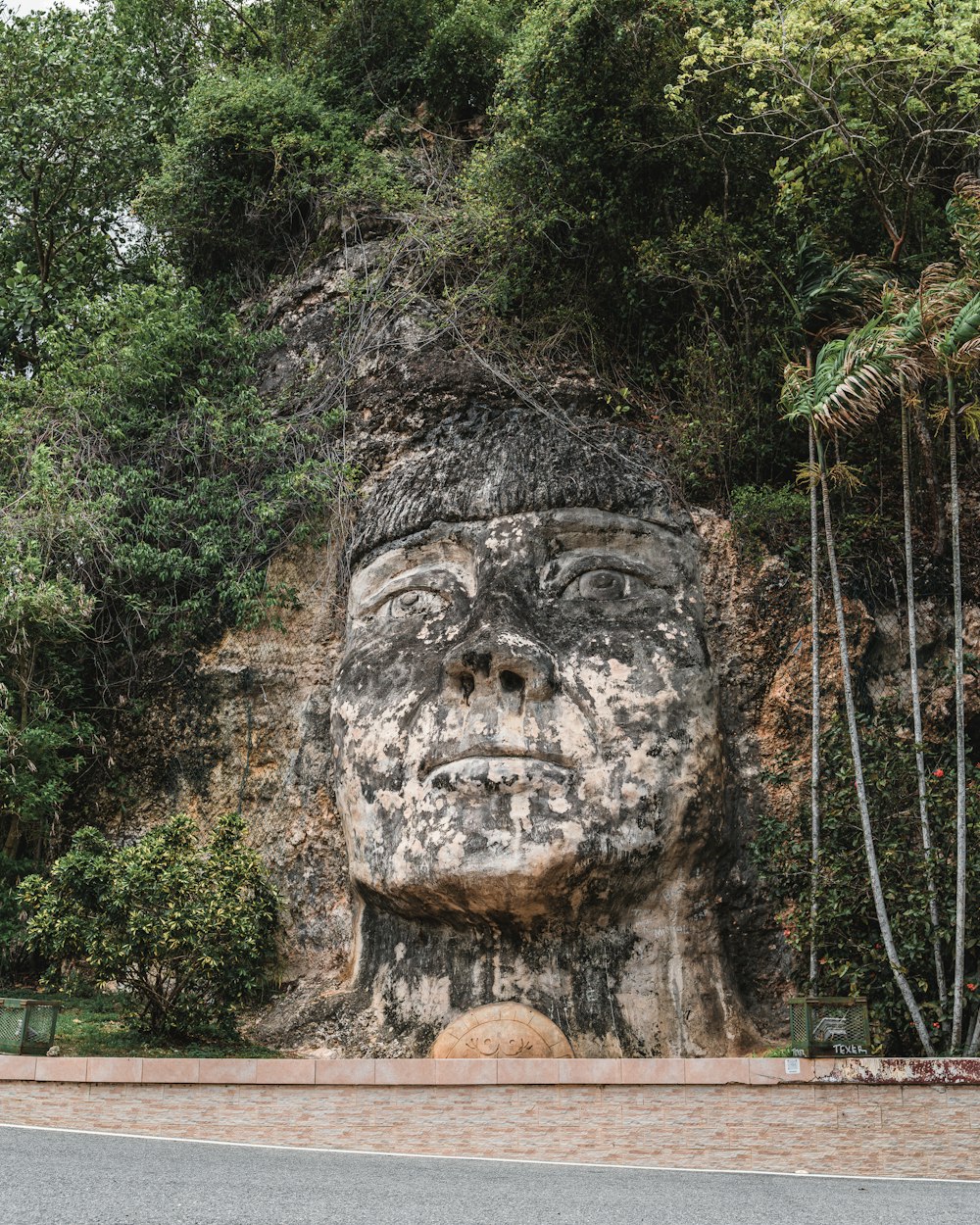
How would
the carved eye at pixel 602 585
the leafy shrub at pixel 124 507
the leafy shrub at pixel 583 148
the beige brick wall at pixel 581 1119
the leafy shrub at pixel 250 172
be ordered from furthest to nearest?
the leafy shrub at pixel 250 172
the leafy shrub at pixel 583 148
the leafy shrub at pixel 124 507
the carved eye at pixel 602 585
the beige brick wall at pixel 581 1119

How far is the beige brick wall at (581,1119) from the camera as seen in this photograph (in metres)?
8.54

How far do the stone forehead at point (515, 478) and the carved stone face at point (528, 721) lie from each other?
0.54 feet

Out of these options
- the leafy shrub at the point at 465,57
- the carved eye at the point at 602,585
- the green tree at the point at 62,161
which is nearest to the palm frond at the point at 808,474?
the carved eye at the point at 602,585

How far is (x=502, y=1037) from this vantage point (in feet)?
33.4

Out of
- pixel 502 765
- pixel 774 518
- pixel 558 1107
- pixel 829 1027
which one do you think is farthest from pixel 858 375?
pixel 558 1107

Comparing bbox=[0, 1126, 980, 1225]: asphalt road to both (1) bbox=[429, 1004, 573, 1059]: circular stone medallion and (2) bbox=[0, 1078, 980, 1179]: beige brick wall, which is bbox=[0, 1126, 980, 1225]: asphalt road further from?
(1) bbox=[429, 1004, 573, 1059]: circular stone medallion

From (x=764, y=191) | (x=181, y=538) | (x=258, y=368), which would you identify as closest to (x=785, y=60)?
(x=764, y=191)

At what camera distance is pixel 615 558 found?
11789mm

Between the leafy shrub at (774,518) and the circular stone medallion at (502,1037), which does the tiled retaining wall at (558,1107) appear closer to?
the circular stone medallion at (502,1037)

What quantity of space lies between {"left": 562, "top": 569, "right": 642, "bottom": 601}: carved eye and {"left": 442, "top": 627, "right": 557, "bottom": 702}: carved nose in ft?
2.74

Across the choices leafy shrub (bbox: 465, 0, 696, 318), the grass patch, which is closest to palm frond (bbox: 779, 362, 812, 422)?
leafy shrub (bbox: 465, 0, 696, 318)

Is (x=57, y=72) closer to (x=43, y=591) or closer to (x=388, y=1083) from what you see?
(x=43, y=591)

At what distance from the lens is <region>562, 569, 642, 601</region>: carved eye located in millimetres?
11641

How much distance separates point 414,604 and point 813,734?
11.3 ft
